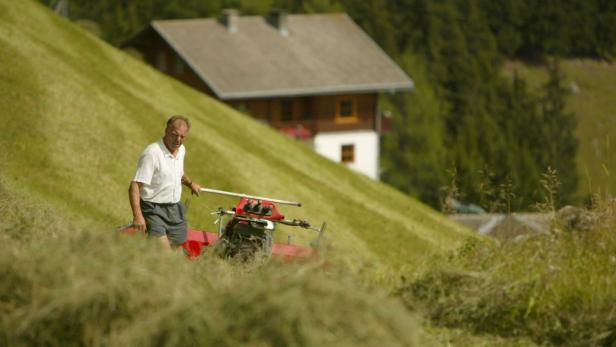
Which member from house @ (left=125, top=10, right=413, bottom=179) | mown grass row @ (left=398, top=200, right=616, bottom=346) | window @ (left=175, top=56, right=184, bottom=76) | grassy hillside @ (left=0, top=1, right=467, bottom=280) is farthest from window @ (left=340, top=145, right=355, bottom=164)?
mown grass row @ (left=398, top=200, right=616, bottom=346)

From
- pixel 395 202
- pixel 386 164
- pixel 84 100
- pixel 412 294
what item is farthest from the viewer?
pixel 386 164

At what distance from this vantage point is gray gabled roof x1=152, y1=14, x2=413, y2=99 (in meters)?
74.6

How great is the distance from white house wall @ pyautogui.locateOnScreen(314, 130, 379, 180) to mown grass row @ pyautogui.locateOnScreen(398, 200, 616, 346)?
6665 centimetres

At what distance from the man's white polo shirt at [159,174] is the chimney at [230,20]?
66.4m

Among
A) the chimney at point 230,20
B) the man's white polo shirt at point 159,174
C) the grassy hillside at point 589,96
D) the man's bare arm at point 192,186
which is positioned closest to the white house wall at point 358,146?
the chimney at point 230,20

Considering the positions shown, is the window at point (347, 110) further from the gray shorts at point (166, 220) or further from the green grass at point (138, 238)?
the gray shorts at point (166, 220)

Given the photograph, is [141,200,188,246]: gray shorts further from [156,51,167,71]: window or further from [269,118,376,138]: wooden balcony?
[156,51,167,71]: window

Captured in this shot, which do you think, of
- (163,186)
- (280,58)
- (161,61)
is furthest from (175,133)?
(161,61)

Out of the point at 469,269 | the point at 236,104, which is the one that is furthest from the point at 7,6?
the point at 236,104

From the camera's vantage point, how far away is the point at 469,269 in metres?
9.72

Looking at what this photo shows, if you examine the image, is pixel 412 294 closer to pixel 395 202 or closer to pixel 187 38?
pixel 395 202

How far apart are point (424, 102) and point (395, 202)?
69.8 metres

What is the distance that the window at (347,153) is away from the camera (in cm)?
7762

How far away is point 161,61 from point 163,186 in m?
66.3
